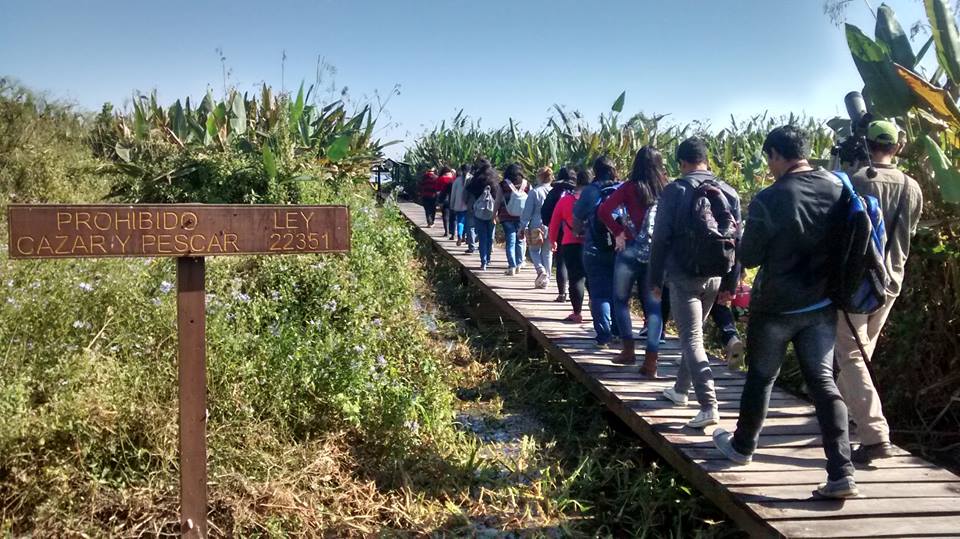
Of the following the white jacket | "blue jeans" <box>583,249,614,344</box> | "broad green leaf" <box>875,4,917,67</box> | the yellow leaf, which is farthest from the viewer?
the white jacket

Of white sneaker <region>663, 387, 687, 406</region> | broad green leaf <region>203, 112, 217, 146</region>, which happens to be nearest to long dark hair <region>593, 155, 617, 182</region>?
white sneaker <region>663, 387, 687, 406</region>

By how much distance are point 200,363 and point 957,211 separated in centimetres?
442

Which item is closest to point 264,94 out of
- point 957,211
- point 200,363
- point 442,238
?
point 442,238

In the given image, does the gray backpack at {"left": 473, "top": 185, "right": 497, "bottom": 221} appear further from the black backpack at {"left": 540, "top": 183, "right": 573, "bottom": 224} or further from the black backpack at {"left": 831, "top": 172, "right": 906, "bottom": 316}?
the black backpack at {"left": 831, "top": 172, "right": 906, "bottom": 316}

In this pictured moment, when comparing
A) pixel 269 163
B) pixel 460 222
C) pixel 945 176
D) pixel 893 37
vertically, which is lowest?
pixel 460 222

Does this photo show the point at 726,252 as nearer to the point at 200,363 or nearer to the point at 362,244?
the point at 200,363

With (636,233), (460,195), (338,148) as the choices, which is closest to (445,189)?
(460,195)

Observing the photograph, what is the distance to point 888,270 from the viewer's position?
382 cm

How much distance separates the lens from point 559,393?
6.14 metres

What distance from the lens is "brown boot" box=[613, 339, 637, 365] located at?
5.36m

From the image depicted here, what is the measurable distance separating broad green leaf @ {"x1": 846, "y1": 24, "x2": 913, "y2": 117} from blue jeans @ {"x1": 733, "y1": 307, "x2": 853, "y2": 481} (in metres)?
2.33

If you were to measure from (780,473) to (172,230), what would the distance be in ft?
9.56

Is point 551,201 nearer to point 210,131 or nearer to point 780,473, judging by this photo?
point 210,131

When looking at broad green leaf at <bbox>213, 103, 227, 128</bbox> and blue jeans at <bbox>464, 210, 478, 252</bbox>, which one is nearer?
broad green leaf at <bbox>213, 103, 227, 128</bbox>
